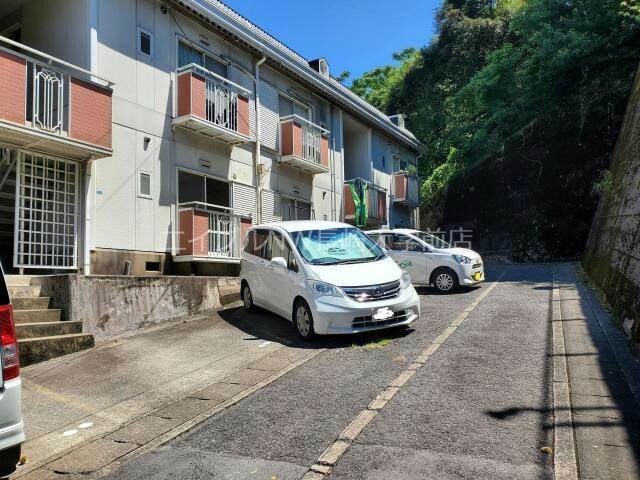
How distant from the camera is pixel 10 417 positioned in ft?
9.75

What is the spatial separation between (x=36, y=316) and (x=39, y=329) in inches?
14.1

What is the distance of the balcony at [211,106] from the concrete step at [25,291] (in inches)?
188

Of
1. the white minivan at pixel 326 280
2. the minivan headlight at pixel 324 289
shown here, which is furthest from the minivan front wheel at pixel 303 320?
the minivan headlight at pixel 324 289

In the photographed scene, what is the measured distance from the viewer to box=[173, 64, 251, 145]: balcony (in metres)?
10.8

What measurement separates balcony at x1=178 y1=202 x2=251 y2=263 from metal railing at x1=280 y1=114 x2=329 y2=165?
150 inches

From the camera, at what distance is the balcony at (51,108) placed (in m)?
7.45

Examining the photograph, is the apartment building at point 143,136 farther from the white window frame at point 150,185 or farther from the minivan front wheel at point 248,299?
the minivan front wheel at point 248,299

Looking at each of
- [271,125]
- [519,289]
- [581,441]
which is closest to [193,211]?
[271,125]

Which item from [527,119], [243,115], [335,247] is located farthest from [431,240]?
[527,119]

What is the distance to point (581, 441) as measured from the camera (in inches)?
145

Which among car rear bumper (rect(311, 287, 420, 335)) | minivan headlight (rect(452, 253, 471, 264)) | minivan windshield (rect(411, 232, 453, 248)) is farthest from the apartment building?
minivan headlight (rect(452, 253, 471, 264))

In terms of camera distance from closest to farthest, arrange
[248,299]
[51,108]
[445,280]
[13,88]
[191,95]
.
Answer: [13,88] → [51,108] → [248,299] → [191,95] → [445,280]

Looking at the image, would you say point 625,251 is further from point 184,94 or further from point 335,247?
point 184,94

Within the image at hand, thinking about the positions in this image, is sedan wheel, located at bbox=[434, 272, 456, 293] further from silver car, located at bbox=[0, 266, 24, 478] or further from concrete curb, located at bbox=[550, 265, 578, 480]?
silver car, located at bbox=[0, 266, 24, 478]
